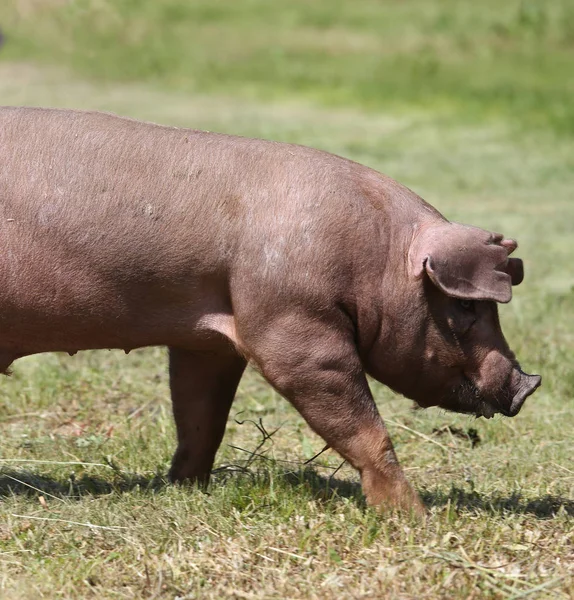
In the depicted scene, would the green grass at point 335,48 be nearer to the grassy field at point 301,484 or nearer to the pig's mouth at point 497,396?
the grassy field at point 301,484

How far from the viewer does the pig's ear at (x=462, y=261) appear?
4.94 metres

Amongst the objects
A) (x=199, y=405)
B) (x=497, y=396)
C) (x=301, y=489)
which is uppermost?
(x=497, y=396)

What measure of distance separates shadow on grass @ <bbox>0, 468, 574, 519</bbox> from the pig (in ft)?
1.06

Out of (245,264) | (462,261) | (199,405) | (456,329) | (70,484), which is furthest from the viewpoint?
(199,405)

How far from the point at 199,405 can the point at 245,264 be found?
1.02 meters

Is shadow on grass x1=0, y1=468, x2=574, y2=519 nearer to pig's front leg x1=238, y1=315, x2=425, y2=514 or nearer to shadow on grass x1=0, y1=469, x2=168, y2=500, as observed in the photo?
shadow on grass x1=0, y1=469, x2=168, y2=500

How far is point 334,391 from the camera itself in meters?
4.92

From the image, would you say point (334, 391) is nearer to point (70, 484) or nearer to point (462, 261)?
point (462, 261)

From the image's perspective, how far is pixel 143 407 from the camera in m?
6.76

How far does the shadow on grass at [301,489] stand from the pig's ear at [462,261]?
36.0 inches

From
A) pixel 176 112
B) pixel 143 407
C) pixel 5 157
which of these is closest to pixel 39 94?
pixel 176 112

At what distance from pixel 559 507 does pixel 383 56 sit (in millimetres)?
19762

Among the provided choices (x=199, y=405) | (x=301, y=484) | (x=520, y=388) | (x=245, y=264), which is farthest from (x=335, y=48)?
(x=245, y=264)

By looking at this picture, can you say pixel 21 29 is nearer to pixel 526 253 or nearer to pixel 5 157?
pixel 526 253
